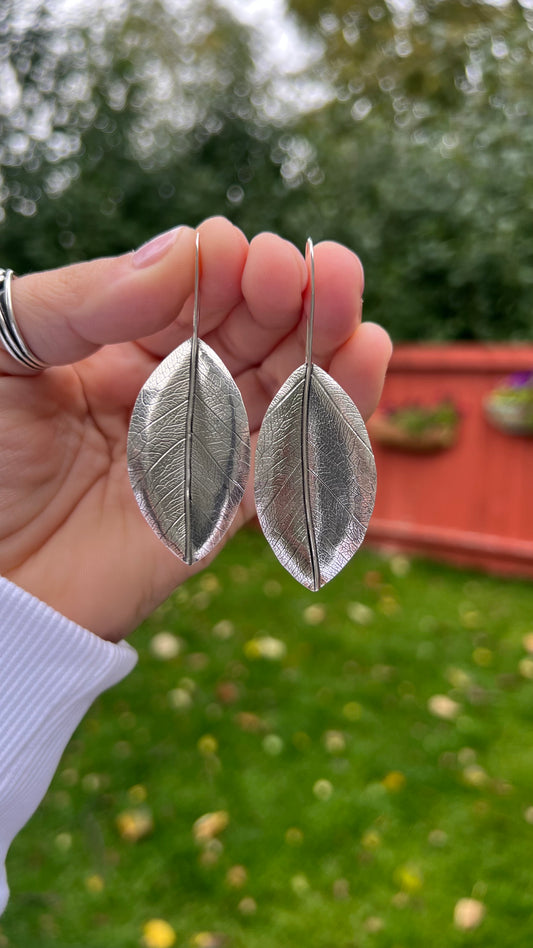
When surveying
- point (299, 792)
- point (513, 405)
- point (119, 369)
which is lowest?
point (299, 792)

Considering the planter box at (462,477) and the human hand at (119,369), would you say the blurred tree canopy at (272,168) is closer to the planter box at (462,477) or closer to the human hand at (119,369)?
the planter box at (462,477)

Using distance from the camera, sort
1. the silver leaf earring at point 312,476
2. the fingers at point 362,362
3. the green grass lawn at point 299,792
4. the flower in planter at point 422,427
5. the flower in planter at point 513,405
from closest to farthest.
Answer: the silver leaf earring at point 312,476, the fingers at point 362,362, the green grass lawn at point 299,792, the flower in planter at point 513,405, the flower in planter at point 422,427

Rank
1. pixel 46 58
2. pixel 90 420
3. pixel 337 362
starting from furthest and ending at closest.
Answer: pixel 46 58 < pixel 90 420 < pixel 337 362

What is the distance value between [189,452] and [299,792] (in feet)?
4.62

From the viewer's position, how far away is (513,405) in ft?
10.2

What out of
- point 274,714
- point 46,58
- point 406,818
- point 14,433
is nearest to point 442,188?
point 46,58

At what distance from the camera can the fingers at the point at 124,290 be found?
73 cm

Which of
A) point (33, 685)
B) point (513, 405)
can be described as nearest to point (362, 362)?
point (33, 685)

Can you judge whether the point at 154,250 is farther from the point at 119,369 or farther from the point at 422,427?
the point at 422,427

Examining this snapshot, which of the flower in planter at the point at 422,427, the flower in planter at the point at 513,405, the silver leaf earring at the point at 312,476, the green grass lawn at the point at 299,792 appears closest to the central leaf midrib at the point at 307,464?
the silver leaf earring at the point at 312,476

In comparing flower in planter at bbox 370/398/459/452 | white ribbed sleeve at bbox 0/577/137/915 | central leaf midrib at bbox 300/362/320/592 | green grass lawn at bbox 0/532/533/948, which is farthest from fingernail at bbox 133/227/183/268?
flower in planter at bbox 370/398/459/452

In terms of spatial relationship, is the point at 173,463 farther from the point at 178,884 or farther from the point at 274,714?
the point at 274,714

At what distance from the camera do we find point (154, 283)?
0.73 meters

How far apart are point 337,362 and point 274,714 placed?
4.89ft
